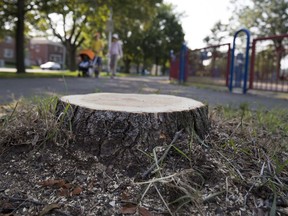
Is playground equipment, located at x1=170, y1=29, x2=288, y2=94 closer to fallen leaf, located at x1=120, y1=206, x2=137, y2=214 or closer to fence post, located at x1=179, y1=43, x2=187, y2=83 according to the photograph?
fence post, located at x1=179, y1=43, x2=187, y2=83

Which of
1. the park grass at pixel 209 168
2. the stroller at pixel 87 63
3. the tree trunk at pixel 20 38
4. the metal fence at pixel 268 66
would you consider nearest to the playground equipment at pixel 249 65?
the metal fence at pixel 268 66

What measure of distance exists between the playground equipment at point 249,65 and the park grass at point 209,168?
535cm

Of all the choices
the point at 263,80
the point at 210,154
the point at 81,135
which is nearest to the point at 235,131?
the point at 210,154

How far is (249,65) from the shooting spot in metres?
8.09

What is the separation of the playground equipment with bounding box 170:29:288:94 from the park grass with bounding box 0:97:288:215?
5.35 metres

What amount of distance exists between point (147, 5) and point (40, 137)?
1709cm

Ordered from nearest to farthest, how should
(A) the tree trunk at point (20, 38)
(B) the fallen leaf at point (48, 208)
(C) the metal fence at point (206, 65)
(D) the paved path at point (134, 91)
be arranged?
(B) the fallen leaf at point (48, 208), (D) the paved path at point (134, 91), (C) the metal fence at point (206, 65), (A) the tree trunk at point (20, 38)

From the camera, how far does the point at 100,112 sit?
1689 millimetres

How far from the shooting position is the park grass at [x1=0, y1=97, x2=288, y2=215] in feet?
4.63

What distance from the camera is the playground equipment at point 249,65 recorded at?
24.7ft

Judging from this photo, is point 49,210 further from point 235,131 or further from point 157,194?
point 235,131

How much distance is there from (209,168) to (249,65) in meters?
7.10

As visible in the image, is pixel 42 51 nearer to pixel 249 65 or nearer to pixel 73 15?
pixel 73 15

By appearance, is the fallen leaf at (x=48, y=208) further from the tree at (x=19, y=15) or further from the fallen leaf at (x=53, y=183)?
the tree at (x=19, y=15)
